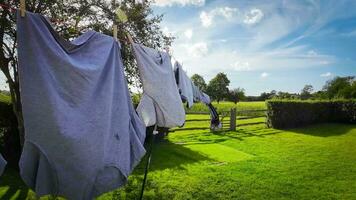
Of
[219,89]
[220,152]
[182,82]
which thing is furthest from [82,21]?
[219,89]

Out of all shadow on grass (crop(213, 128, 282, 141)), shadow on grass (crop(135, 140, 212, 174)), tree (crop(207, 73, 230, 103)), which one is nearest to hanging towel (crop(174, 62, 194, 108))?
shadow on grass (crop(135, 140, 212, 174))

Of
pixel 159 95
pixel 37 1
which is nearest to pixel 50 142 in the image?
pixel 159 95

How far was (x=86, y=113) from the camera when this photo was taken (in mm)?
2795

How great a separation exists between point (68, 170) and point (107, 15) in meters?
6.29

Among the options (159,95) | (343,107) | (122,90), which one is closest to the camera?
(122,90)

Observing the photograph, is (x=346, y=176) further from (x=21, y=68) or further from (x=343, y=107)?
(x=343, y=107)

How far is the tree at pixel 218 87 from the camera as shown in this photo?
4551cm

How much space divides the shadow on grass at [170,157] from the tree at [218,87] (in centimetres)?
3229

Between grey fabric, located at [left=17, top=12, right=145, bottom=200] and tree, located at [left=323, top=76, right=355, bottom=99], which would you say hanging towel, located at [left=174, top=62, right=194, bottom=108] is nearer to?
grey fabric, located at [left=17, top=12, right=145, bottom=200]

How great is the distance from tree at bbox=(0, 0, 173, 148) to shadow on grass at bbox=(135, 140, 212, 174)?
259 cm

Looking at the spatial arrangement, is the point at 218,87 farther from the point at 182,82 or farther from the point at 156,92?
the point at 156,92

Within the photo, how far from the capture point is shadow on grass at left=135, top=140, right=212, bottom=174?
8891 mm

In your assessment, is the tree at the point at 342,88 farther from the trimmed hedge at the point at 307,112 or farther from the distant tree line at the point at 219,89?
the distant tree line at the point at 219,89

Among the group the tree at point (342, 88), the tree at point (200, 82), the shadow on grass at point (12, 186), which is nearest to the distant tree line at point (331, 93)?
the tree at point (342, 88)
